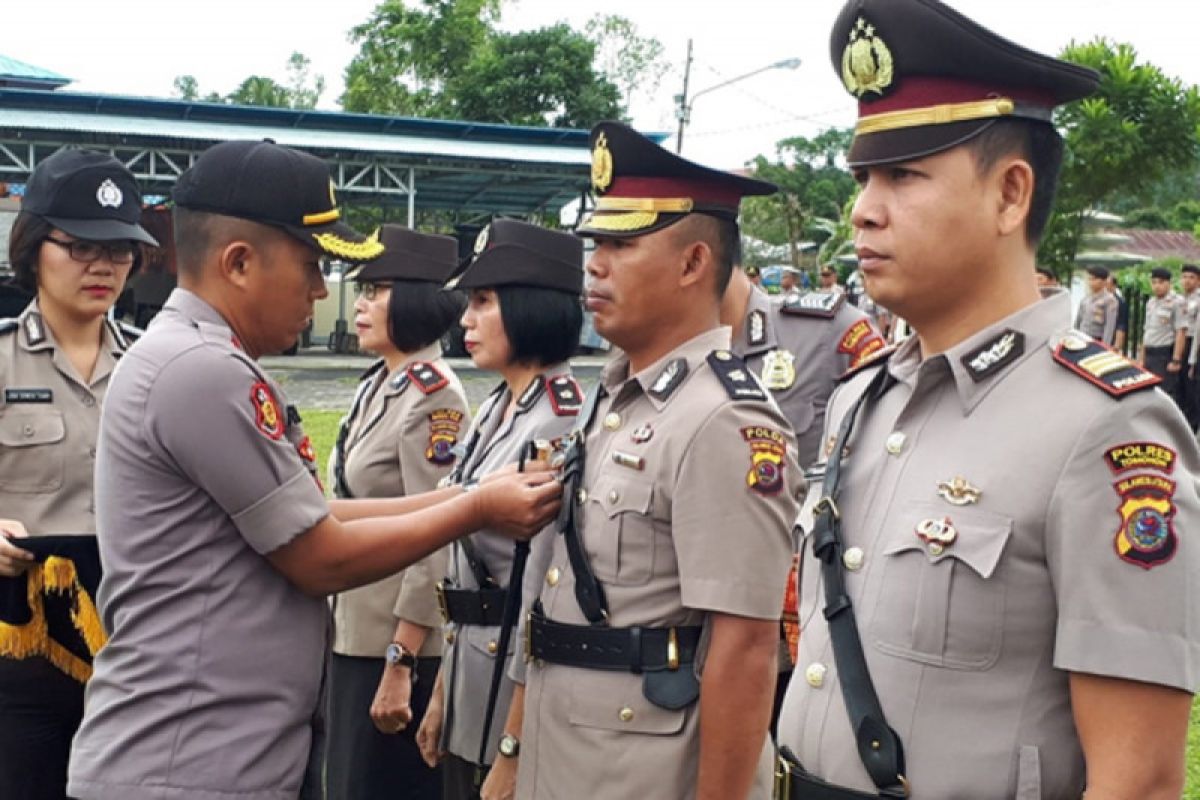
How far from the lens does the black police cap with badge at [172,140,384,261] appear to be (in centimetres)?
252

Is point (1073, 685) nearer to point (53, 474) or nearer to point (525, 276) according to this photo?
point (525, 276)

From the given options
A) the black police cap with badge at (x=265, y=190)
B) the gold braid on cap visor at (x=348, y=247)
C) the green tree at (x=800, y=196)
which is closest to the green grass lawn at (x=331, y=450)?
the gold braid on cap visor at (x=348, y=247)

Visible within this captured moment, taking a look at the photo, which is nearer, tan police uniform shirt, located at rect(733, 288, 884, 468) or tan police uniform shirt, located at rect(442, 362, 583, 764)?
tan police uniform shirt, located at rect(442, 362, 583, 764)

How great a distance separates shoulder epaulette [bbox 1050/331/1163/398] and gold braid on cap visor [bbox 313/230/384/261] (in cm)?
145

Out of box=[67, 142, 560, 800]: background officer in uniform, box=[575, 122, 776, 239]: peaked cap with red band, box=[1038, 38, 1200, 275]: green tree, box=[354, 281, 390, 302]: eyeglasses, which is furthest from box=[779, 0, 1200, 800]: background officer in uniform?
box=[1038, 38, 1200, 275]: green tree

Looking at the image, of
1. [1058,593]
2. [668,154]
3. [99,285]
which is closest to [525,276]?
[668,154]

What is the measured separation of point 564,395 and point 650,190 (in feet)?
2.72

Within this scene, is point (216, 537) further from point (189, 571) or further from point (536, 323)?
point (536, 323)

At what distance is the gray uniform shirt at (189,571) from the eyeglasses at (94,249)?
1.42 m

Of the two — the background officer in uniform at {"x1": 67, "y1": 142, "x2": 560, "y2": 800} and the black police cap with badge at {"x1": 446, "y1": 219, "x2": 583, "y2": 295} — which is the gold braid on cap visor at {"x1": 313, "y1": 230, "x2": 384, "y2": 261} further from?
the black police cap with badge at {"x1": 446, "y1": 219, "x2": 583, "y2": 295}

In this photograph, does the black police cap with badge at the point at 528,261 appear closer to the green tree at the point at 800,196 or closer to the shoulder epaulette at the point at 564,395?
the shoulder epaulette at the point at 564,395

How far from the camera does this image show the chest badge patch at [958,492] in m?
1.77

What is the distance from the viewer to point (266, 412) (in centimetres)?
243

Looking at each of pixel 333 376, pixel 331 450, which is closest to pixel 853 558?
pixel 331 450
